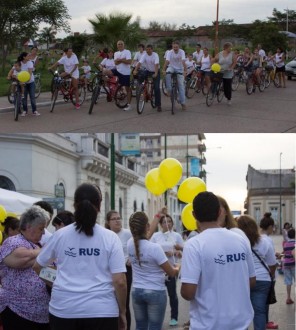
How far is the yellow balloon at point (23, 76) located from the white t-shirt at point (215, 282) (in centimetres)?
1315

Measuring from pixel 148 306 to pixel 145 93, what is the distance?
11.1m

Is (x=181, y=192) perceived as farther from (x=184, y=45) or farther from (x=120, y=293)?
(x=184, y=45)

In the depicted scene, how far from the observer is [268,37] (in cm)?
3391

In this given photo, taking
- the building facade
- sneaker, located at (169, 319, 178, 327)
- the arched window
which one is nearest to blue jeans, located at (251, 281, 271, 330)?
sneaker, located at (169, 319, 178, 327)

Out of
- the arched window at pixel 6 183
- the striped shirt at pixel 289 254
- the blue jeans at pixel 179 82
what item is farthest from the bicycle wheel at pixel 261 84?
the striped shirt at pixel 289 254

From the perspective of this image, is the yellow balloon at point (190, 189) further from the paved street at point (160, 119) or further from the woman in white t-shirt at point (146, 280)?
the paved street at point (160, 119)

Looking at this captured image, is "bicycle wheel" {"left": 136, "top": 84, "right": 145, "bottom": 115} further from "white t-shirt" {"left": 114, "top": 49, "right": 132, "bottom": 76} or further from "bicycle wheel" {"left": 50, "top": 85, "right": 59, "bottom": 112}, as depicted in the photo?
"bicycle wheel" {"left": 50, "top": 85, "right": 59, "bottom": 112}

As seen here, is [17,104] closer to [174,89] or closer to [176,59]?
[174,89]

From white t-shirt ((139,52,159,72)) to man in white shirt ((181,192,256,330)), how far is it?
13916 millimetres

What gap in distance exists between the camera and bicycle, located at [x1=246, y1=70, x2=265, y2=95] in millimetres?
25047

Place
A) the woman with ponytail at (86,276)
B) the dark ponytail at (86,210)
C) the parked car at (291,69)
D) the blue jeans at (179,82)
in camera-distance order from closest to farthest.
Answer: the woman with ponytail at (86,276), the dark ponytail at (86,210), the blue jeans at (179,82), the parked car at (291,69)

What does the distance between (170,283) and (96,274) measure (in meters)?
6.59

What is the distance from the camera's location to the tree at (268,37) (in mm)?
33844

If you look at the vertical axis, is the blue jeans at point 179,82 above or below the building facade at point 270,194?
above
